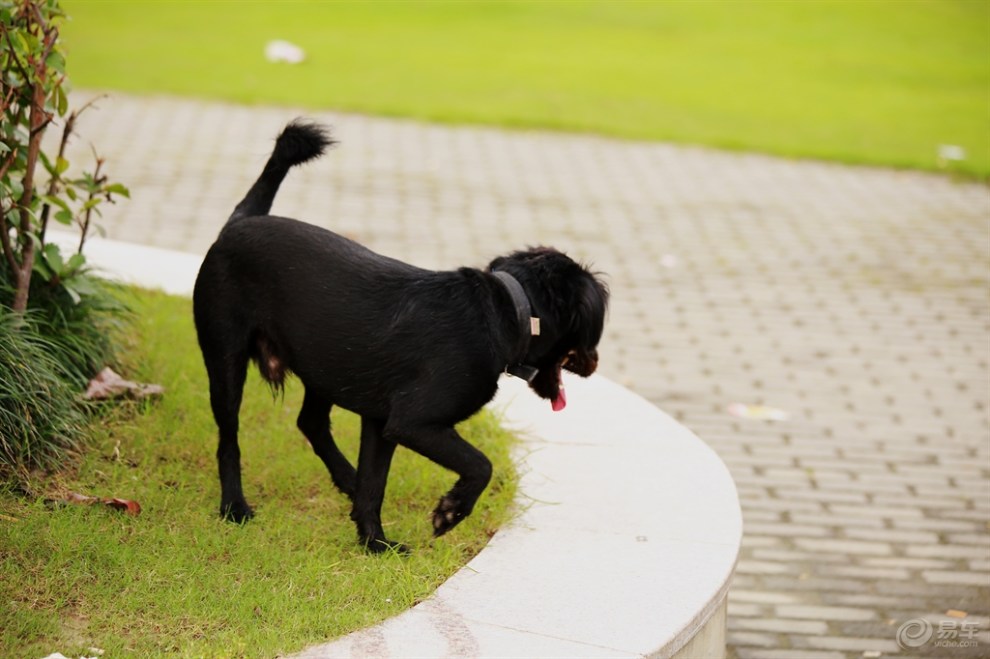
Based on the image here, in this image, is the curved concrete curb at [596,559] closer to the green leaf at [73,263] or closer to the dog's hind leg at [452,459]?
the dog's hind leg at [452,459]

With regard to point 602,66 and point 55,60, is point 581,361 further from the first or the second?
point 602,66

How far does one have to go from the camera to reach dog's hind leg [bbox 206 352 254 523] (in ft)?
15.0

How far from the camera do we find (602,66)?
1881cm

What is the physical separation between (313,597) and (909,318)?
6499 millimetres

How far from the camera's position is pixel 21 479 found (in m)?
4.74

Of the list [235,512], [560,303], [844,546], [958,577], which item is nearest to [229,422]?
[235,512]

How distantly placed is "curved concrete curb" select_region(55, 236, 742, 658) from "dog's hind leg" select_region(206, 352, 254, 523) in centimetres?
95

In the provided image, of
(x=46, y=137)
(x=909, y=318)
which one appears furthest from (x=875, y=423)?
(x=46, y=137)

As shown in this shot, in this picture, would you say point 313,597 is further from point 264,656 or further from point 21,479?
point 21,479

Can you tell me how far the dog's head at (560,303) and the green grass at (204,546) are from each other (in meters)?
0.82

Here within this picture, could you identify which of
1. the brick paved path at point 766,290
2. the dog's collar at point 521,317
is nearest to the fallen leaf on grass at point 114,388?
the dog's collar at point 521,317

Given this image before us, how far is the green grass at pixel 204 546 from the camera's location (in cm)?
389

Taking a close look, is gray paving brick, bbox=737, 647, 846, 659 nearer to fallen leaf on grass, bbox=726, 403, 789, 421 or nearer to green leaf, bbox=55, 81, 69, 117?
fallen leaf on grass, bbox=726, 403, 789, 421

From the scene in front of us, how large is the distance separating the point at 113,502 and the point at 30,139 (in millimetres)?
1665
